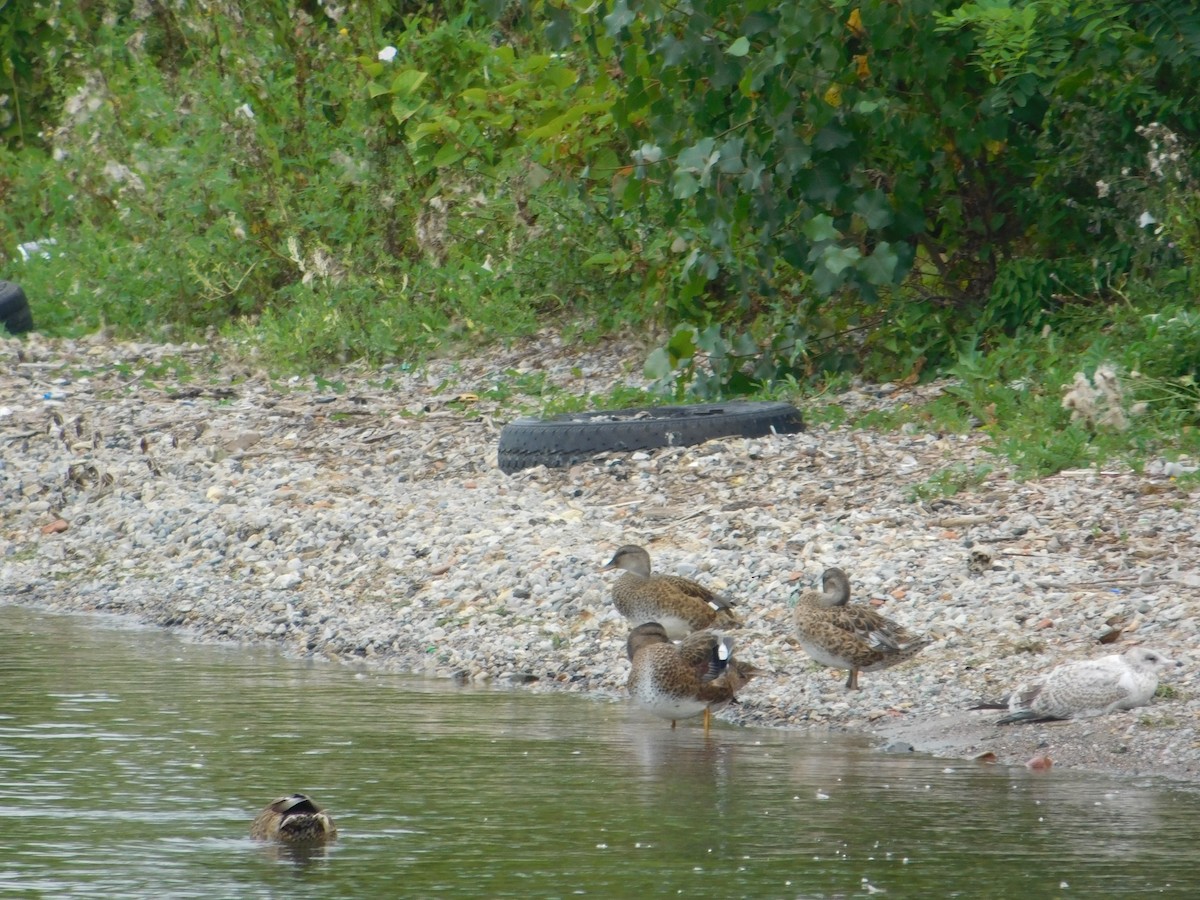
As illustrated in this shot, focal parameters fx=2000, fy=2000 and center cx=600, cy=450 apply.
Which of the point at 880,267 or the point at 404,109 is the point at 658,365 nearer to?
the point at 880,267

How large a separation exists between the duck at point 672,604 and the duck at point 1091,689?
1.81 m

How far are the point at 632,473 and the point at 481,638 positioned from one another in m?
2.70

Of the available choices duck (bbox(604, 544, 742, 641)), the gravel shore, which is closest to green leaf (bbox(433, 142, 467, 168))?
the gravel shore

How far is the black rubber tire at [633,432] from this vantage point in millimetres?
12656

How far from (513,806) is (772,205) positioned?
23.1 feet

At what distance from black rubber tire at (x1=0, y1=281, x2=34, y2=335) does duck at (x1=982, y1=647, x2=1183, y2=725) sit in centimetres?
1506

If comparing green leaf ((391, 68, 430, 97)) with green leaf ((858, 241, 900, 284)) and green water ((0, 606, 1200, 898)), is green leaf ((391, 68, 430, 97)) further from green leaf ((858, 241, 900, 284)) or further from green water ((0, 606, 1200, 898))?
green water ((0, 606, 1200, 898))

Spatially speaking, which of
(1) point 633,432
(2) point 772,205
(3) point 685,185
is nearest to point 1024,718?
(1) point 633,432

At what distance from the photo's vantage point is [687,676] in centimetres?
812

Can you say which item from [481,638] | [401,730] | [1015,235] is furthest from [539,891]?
[1015,235]

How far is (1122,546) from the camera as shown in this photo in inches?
→ 383

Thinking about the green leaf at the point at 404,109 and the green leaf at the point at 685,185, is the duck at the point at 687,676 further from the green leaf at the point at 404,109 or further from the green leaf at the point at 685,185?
the green leaf at the point at 404,109

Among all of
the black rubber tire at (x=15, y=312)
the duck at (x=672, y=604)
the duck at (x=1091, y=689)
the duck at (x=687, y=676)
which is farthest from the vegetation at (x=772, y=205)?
the duck at (x=1091, y=689)

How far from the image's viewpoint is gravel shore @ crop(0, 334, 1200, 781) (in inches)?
336
